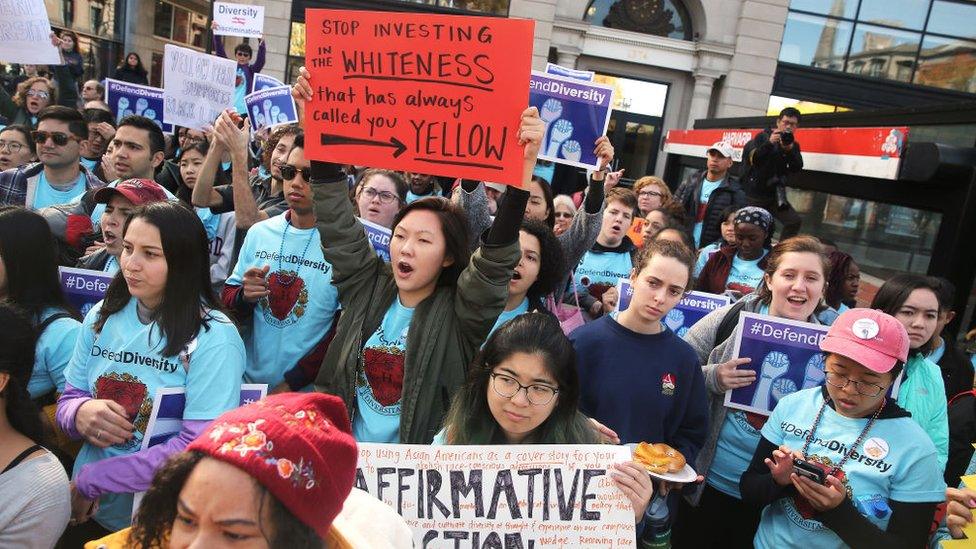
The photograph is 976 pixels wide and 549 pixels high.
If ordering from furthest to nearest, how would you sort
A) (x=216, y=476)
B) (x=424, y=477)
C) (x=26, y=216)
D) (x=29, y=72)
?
(x=29, y=72) → (x=26, y=216) → (x=424, y=477) → (x=216, y=476)

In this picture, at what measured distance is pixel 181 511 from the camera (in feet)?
3.85

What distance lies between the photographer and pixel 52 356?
8.79ft

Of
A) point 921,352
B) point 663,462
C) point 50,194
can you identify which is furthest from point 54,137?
point 921,352

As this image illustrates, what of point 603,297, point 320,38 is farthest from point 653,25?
point 320,38

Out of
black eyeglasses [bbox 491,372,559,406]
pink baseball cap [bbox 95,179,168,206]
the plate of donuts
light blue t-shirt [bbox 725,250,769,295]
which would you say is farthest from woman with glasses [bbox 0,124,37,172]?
light blue t-shirt [bbox 725,250,769,295]

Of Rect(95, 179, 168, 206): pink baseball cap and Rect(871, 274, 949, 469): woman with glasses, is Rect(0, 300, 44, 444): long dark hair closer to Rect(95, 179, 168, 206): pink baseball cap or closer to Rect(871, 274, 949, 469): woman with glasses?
Rect(95, 179, 168, 206): pink baseball cap

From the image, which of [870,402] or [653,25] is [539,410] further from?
[653,25]

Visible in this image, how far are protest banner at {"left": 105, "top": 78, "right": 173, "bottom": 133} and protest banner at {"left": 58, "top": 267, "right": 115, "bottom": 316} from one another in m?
4.76

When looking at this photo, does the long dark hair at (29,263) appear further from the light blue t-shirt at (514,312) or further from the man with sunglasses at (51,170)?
the man with sunglasses at (51,170)

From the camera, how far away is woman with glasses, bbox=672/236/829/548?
3188 mm

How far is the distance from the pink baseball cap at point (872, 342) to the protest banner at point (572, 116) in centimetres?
238

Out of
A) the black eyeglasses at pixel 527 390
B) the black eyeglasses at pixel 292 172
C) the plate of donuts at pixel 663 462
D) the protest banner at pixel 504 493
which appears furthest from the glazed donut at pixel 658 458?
the black eyeglasses at pixel 292 172

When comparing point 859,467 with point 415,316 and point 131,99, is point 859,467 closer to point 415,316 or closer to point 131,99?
point 415,316

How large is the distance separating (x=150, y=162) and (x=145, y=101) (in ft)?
11.0
